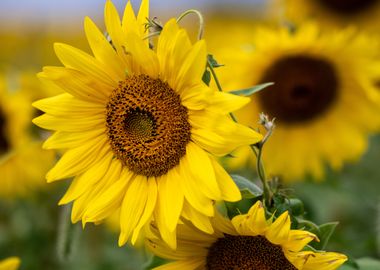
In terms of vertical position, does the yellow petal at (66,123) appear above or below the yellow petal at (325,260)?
above

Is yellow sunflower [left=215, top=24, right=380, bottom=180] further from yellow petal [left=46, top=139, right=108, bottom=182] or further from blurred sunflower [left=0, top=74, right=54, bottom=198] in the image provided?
yellow petal [left=46, top=139, right=108, bottom=182]

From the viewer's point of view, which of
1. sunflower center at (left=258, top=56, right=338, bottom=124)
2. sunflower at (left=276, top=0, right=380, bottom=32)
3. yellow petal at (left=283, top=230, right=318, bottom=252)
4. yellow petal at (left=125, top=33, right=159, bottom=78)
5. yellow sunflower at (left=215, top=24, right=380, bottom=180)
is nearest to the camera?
yellow petal at (left=283, top=230, right=318, bottom=252)

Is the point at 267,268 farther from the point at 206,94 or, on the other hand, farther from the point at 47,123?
the point at 47,123

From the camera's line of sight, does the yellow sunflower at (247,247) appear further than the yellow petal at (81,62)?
No

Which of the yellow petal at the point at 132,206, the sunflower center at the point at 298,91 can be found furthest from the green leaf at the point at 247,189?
the sunflower center at the point at 298,91

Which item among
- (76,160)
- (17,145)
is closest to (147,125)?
(76,160)

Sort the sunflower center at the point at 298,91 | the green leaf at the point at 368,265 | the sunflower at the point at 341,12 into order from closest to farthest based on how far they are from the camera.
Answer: the green leaf at the point at 368,265 → the sunflower center at the point at 298,91 → the sunflower at the point at 341,12

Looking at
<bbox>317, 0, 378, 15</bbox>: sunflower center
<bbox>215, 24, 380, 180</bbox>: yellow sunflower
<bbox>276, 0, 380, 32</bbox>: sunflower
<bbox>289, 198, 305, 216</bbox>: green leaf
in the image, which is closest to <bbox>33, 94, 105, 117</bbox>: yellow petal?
<bbox>289, 198, 305, 216</bbox>: green leaf

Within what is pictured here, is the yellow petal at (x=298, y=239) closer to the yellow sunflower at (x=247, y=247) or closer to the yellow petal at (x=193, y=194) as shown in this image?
the yellow sunflower at (x=247, y=247)
